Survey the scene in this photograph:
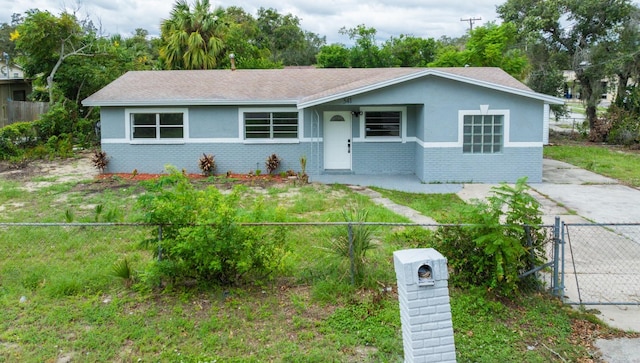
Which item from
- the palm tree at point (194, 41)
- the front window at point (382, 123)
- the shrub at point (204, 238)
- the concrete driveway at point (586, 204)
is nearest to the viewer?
the concrete driveway at point (586, 204)

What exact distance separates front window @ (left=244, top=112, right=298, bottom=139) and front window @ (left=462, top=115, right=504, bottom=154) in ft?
16.9

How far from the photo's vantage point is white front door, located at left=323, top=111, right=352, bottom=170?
57.9ft

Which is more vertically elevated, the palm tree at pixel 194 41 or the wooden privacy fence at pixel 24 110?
the palm tree at pixel 194 41

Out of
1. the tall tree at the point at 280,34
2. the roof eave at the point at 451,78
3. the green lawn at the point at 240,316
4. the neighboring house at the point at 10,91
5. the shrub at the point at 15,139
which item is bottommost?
the green lawn at the point at 240,316

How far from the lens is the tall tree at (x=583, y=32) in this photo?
27812 millimetres

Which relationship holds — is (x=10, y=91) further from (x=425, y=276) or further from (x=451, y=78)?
(x=425, y=276)

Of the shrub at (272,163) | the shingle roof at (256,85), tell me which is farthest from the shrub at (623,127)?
the shrub at (272,163)

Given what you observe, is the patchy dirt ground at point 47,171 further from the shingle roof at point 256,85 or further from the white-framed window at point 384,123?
the white-framed window at point 384,123

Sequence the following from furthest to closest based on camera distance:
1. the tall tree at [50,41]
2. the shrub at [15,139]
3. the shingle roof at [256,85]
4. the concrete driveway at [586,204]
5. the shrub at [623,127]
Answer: the shrub at [623,127], the tall tree at [50,41], the shrub at [15,139], the shingle roof at [256,85], the concrete driveway at [586,204]

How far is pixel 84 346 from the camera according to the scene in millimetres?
5742

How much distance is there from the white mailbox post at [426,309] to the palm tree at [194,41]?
25938 millimetres

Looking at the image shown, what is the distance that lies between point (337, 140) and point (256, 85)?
337 centimetres

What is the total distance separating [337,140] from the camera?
17.8m

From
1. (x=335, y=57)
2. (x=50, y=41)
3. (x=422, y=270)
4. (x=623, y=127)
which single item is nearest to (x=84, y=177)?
(x=50, y=41)
